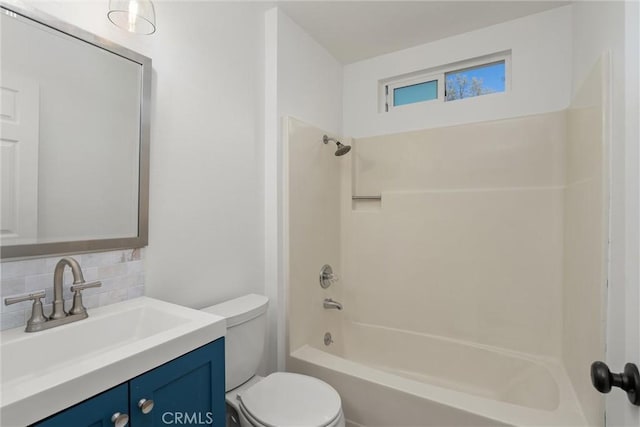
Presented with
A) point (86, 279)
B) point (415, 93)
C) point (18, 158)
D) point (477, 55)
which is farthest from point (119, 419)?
point (477, 55)

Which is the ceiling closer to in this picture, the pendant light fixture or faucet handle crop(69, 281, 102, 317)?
the pendant light fixture

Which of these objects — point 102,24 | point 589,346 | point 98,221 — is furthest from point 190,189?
point 589,346

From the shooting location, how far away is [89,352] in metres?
1.04

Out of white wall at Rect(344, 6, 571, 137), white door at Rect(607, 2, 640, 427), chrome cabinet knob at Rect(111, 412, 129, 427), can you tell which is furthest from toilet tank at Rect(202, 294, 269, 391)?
white wall at Rect(344, 6, 571, 137)

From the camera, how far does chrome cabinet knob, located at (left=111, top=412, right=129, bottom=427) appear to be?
0.76m

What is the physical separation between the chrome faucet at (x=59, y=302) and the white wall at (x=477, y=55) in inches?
83.7

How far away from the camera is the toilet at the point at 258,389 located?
51.2 inches

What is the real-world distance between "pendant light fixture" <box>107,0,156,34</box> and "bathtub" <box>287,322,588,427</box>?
1786 mm

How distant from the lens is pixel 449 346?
218 cm

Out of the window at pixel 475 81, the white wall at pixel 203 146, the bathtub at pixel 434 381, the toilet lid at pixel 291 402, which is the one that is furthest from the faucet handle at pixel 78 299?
the window at pixel 475 81

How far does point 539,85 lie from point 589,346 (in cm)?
155

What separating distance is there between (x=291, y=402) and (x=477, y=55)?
241 cm

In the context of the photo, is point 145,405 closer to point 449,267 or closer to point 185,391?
point 185,391

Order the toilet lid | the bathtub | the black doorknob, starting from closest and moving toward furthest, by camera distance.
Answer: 1. the black doorknob
2. the toilet lid
3. the bathtub
